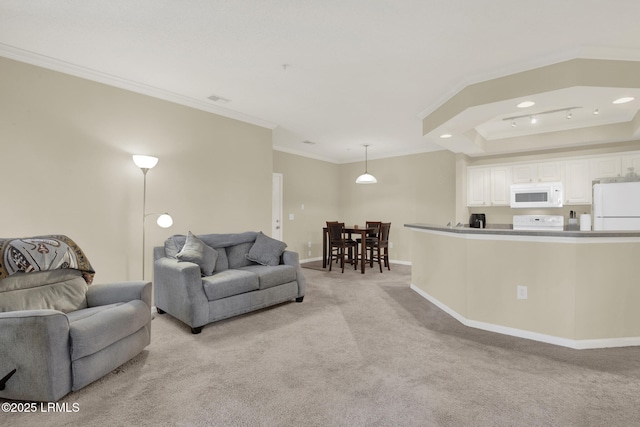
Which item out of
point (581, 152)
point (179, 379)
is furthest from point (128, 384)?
point (581, 152)

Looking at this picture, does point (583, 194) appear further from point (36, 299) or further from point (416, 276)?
point (36, 299)

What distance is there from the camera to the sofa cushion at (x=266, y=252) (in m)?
4.04

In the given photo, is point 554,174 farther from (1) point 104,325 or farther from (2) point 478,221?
(1) point 104,325

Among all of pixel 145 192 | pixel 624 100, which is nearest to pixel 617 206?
pixel 624 100

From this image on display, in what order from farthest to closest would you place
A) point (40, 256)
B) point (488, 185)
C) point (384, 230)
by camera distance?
point (384, 230), point (488, 185), point (40, 256)

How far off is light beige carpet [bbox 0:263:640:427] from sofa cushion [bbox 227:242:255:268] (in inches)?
34.9

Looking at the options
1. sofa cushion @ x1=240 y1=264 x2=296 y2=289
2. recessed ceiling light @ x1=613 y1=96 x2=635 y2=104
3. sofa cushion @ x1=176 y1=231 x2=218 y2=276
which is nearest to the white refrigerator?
recessed ceiling light @ x1=613 y1=96 x2=635 y2=104

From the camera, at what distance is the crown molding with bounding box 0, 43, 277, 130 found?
109 inches

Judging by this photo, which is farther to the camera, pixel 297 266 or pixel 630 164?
pixel 630 164

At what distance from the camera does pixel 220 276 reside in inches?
133

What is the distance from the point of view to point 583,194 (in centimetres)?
496

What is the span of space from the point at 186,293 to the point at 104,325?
95 centimetres

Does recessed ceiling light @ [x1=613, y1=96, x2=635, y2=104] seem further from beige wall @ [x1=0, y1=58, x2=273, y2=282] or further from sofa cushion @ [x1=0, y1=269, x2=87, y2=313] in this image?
sofa cushion @ [x1=0, y1=269, x2=87, y2=313]

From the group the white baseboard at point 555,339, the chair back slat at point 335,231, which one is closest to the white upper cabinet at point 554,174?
the chair back slat at point 335,231
